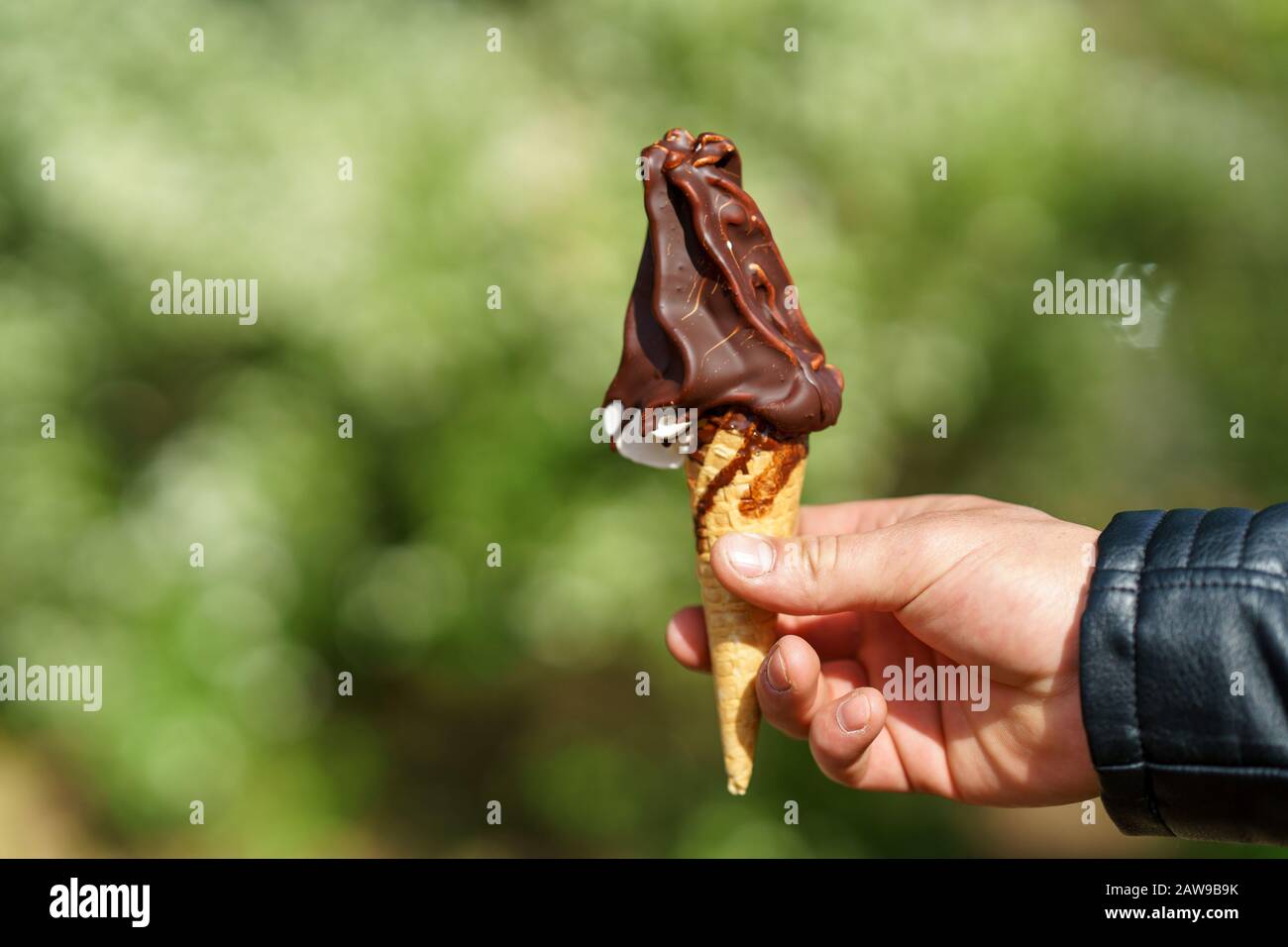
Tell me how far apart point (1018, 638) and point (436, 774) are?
10.9 ft

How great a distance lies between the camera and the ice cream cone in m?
1.78

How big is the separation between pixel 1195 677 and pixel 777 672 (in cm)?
73

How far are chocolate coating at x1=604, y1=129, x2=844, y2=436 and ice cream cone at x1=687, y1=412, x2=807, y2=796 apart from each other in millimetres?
57

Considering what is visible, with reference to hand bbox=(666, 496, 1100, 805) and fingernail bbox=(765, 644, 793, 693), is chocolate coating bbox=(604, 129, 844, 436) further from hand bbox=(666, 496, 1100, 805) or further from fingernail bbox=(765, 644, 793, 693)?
fingernail bbox=(765, 644, 793, 693)

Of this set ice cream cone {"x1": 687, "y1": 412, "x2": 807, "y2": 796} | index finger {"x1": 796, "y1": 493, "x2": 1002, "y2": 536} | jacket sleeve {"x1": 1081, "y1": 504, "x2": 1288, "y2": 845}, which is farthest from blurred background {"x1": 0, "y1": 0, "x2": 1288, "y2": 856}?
jacket sleeve {"x1": 1081, "y1": 504, "x2": 1288, "y2": 845}

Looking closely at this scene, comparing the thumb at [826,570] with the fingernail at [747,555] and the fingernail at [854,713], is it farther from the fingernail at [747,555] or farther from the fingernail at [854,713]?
the fingernail at [854,713]

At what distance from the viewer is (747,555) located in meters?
1.81

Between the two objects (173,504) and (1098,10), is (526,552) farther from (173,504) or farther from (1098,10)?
(1098,10)

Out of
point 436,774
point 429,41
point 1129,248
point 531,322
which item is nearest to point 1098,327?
point 1129,248

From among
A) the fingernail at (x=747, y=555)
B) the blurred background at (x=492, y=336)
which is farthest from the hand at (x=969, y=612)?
the blurred background at (x=492, y=336)

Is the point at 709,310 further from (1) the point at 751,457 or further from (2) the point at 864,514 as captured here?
(2) the point at 864,514

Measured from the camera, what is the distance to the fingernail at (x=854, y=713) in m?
1.84

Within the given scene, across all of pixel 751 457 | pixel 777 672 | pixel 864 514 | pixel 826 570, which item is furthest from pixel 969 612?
pixel 864 514

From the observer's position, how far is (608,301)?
355cm
